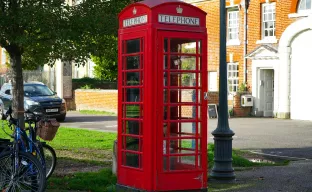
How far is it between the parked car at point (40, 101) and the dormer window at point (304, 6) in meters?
11.2

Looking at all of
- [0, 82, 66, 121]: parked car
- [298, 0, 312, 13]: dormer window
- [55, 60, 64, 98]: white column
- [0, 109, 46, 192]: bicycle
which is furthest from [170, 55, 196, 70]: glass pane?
[55, 60, 64, 98]: white column

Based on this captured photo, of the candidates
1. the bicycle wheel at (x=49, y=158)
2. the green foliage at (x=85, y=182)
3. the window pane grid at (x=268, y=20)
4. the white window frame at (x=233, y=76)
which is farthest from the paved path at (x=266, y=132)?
the bicycle wheel at (x=49, y=158)

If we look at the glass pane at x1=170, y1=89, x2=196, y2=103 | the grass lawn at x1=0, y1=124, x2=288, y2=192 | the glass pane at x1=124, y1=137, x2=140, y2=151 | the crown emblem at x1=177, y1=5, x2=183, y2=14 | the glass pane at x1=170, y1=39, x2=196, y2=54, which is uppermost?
the crown emblem at x1=177, y1=5, x2=183, y2=14

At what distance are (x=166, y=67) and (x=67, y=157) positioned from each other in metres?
6.23

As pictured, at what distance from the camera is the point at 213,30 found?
3325cm

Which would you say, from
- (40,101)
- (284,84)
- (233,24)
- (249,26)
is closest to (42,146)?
(40,101)

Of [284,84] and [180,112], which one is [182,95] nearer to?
[180,112]

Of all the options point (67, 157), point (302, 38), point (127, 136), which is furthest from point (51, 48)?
point (302, 38)

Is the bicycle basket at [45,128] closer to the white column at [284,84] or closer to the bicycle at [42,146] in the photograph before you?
the bicycle at [42,146]

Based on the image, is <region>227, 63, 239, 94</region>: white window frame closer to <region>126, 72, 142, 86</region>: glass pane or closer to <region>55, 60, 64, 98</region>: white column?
<region>55, 60, 64, 98</region>: white column

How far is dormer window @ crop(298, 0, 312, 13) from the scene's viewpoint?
28.5m

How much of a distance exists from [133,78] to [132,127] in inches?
26.2

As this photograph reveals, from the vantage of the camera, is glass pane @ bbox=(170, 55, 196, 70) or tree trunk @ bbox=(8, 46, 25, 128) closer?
glass pane @ bbox=(170, 55, 196, 70)

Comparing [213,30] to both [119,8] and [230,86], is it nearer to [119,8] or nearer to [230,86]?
[230,86]
